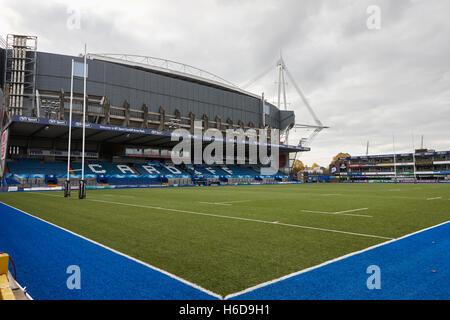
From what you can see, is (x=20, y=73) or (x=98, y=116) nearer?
(x=20, y=73)

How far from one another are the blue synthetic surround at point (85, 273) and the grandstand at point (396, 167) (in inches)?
3237

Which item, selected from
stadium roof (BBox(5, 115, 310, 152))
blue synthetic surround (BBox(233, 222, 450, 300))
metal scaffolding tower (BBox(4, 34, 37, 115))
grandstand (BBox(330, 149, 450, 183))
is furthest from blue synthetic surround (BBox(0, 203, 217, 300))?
grandstand (BBox(330, 149, 450, 183))

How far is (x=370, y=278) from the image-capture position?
150 inches

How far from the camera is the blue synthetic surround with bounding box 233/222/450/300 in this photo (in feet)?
10.8

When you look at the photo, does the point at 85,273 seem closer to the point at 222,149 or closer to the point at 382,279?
the point at 382,279

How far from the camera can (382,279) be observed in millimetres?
3818

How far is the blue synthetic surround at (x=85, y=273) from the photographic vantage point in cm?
339

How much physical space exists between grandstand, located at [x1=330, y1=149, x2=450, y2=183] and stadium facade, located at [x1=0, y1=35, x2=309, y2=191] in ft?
141

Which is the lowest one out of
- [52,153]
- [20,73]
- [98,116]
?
[52,153]

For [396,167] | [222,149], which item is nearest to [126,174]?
[222,149]

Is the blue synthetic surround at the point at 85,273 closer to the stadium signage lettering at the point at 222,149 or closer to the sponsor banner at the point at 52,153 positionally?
the stadium signage lettering at the point at 222,149

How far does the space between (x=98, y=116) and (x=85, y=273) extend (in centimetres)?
5074

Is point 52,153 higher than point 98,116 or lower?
lower
